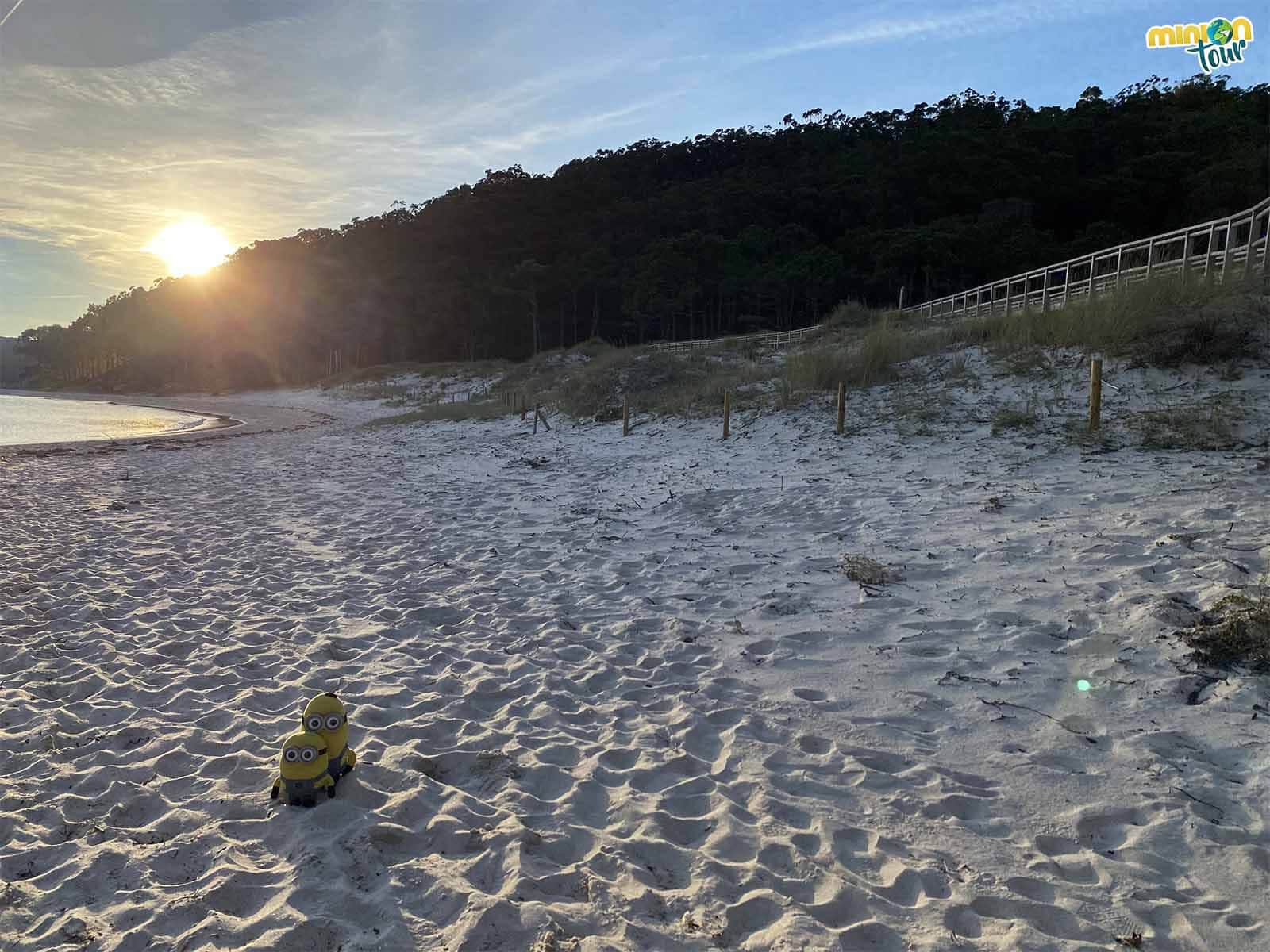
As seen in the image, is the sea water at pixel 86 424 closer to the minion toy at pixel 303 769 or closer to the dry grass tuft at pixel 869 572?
the minion toy at pixel 303 769

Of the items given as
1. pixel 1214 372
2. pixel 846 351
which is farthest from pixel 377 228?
pixel 1214 372

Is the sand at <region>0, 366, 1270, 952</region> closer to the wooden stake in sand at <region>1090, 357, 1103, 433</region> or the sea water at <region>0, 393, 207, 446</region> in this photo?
the wooden stake in sand at <region>1090, 357, 1103, 433</region>

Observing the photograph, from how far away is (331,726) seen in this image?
11.4 ft

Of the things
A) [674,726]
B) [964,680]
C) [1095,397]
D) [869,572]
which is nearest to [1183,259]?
[1095,397]

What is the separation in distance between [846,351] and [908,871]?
46.5 ft

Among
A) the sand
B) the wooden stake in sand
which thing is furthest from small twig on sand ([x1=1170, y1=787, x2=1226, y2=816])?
the wooden stake in sand

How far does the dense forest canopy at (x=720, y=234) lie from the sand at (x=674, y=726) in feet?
203

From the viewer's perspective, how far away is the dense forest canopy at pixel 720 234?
210 feet

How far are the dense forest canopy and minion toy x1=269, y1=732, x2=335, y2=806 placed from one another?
6646 cm

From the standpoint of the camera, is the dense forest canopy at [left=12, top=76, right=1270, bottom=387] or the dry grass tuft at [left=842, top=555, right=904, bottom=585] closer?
the dry grass tuft at [left=842, top=555, right=904, bottom=585]

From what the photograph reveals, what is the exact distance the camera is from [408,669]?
196 inches

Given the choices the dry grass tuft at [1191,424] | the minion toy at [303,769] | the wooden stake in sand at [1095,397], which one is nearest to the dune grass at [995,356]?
the dry grass tuft at [1191,424]

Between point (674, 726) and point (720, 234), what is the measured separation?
84810 mm

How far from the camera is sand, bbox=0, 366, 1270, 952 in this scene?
8.96 feet
